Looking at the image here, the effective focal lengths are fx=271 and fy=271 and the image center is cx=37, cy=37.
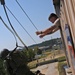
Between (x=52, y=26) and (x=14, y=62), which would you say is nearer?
(x=52, y=26)

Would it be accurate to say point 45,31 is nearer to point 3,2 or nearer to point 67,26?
point 3,2

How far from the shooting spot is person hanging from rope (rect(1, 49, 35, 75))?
675cm

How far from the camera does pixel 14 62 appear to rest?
6809 millimetres

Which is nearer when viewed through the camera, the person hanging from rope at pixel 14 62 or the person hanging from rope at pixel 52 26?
the person hanging from rope at pixel 52 26

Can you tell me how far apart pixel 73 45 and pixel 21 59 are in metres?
3.40

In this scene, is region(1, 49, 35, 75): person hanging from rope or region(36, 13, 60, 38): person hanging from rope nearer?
region(36, 13, 60, 38): person hanging from rope

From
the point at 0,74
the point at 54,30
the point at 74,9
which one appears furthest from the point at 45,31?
the point at 0,74

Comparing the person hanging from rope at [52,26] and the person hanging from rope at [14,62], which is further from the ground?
the person hanging from rope at [52,26]

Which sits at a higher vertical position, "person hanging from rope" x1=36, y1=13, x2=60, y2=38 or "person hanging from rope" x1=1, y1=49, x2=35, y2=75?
"person hanging from rope" x1=36, y1=13, x2=60, y2=38

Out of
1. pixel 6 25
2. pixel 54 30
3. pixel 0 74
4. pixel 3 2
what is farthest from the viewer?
pixel 0 74

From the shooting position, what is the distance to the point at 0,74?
3659 centimetres

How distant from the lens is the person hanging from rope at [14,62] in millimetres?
6746

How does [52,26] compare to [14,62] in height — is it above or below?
above

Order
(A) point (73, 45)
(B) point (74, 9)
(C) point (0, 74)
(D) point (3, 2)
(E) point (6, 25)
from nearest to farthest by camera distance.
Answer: (B) point (74, 9)
(A) point (73, 45)
(D) point (3, 2)
(E) point (6, 25)
(C) point (0, 74)
